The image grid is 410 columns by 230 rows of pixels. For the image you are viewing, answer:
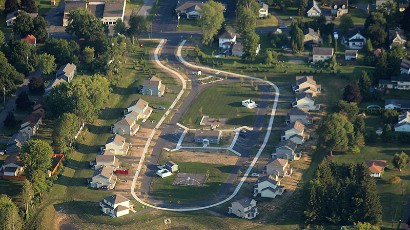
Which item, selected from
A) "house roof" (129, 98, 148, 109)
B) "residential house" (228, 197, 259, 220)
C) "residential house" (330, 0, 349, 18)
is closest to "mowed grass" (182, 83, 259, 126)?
"house roof" (129, 98, 148, 109)

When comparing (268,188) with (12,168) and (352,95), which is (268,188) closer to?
(352,95)

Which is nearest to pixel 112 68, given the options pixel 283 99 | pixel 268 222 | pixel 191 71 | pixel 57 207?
pixel 191 71

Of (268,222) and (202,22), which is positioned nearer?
(268,222)

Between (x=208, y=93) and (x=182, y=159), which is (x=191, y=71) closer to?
(x=208, y=93)

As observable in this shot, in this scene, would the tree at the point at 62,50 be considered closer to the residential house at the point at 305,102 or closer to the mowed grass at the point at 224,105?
the mowed grass at the point at 224,105

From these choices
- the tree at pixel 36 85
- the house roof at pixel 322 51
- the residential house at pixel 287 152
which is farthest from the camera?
the house roof at pixel 322 51

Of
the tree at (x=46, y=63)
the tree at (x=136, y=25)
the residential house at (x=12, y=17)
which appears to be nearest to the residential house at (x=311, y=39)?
the tree at (x=136, y=25)

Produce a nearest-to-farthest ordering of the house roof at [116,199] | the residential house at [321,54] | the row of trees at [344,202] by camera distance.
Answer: the row of trees at [344,202] < the house roof at [116,199] < the residential house at [321,54]
